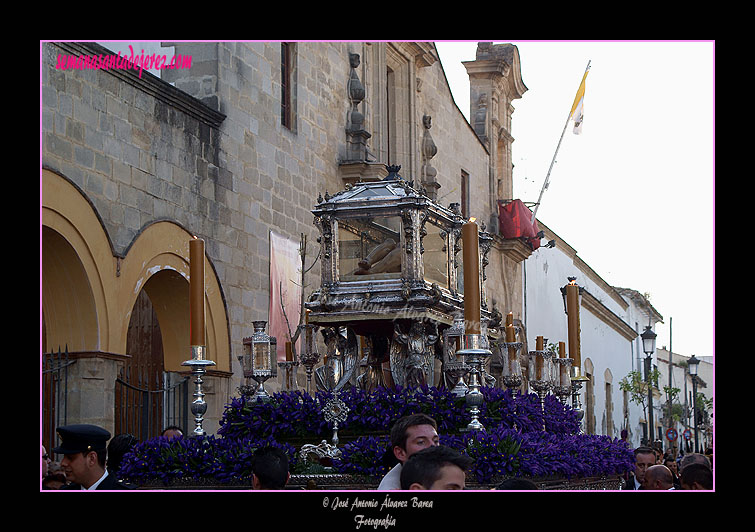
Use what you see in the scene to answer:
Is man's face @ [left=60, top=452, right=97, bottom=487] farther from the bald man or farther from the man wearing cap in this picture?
the bald man

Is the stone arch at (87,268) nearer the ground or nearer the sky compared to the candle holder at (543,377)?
nearer the sky

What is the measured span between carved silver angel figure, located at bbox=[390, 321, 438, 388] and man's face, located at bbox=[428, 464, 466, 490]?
4.39 meters

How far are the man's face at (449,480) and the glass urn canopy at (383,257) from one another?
4.46m

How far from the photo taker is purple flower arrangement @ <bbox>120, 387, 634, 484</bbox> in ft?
24.7

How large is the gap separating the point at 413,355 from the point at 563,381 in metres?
2.23

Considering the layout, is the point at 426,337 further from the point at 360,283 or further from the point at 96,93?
the point at 96,93

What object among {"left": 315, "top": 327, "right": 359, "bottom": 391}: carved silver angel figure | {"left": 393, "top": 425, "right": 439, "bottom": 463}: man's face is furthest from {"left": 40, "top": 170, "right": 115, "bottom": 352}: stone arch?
{"left": 393, "top": 425, "right": 439, "bottom": 463}: man's face

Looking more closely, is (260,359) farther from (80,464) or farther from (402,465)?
(402,465)

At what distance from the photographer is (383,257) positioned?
9508 mm

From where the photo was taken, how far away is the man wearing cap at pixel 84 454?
6125 millimetres

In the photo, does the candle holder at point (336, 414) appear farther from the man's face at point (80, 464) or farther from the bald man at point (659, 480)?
the man's face at point (80, 464)

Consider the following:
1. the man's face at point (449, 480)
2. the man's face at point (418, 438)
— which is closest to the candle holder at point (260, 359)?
the man's face at point (418, 438)

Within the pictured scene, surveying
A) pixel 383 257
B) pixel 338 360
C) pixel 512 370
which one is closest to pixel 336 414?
pixel 338 360
